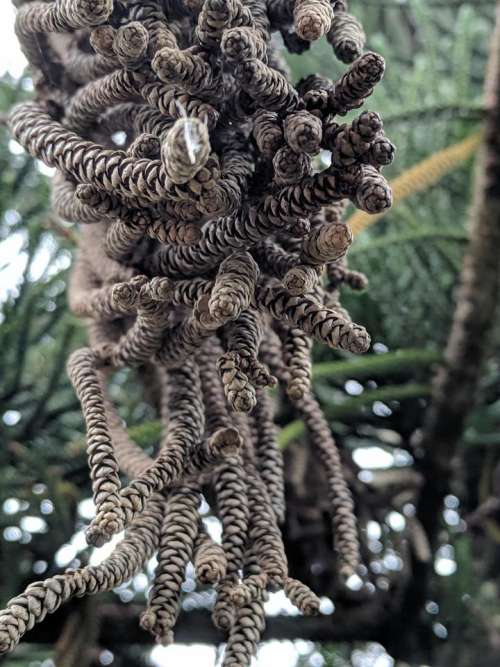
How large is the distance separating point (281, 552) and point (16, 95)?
110 cm

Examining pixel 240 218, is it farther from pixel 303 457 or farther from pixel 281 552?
pixel 303 457

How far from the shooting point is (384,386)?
56.2 inches

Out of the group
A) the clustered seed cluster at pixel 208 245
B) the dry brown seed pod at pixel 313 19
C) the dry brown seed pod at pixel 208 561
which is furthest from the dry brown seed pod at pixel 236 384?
the dry brown seed pod at pixel 313 19

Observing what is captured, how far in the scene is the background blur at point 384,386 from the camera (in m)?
1.25

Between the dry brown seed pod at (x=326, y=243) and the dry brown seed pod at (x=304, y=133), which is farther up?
the dry brown seed pod at (x=304, y=133)

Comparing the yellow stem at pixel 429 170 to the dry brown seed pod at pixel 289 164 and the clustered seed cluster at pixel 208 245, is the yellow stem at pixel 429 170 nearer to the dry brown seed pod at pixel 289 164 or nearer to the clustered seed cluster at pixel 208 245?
the clustered seed cluster at pixel 208 245

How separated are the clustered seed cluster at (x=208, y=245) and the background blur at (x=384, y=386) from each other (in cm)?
36

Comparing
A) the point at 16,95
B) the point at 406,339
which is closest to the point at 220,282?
the point at 406,339

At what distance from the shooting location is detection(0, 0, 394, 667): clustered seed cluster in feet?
1.85

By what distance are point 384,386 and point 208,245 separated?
2.80ft

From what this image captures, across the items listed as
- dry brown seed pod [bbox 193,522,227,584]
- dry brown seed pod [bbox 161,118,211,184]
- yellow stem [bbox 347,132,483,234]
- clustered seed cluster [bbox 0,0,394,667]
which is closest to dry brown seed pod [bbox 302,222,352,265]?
clustered seed cluster [bbox 0,0,394,667]

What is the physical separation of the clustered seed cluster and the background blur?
358mm

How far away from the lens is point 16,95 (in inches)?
58.9

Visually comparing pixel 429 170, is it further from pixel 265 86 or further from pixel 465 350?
pixel 265 86
